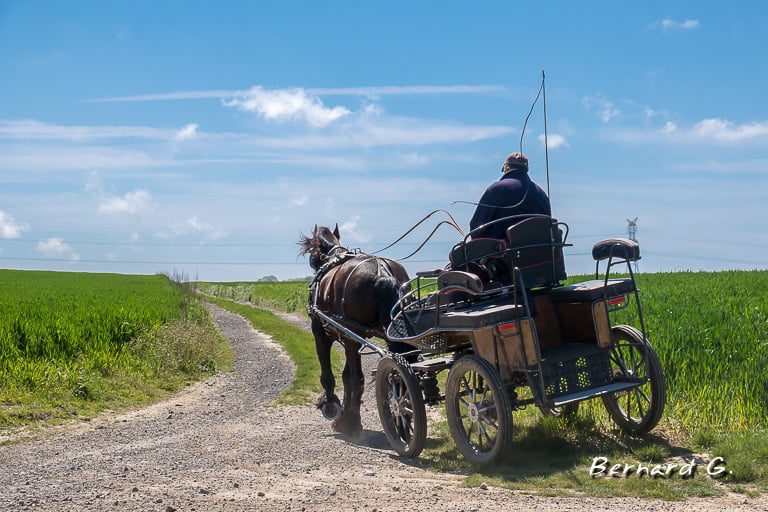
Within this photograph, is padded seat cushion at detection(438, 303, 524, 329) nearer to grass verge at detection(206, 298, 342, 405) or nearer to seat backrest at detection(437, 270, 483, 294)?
seat backrest at detection(437, 270, 483, 294)

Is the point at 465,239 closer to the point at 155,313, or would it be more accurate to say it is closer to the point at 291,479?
the point at 291,479

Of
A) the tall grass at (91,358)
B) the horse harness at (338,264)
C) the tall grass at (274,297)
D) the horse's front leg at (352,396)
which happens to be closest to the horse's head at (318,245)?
the horse harness at (338,264)

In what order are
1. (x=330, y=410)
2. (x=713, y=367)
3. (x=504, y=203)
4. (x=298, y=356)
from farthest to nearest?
(x=298, y=356) → (x=330, y=410) → (x=713, y=367) → (x=504, y=203)

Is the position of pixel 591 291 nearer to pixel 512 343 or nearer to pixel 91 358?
pixel 512 343

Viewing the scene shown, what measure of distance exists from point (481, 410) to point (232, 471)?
2325mm

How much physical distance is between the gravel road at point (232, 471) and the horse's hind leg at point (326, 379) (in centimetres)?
29

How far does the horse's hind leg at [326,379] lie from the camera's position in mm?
8273

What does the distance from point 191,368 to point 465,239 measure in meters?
7.96

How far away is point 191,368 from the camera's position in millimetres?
12078

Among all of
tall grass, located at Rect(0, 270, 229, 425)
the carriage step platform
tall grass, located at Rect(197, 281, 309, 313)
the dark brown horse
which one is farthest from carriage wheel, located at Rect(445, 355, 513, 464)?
tall grass, located at Rect(197, 281, 309, 313)

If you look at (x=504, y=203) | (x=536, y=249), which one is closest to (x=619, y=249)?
(x=536, y=249)

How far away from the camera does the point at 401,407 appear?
621 centimetres

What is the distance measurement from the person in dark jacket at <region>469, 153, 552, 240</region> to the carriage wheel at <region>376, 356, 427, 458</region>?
4.89ft

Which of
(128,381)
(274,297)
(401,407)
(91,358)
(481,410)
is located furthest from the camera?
(274,297)
